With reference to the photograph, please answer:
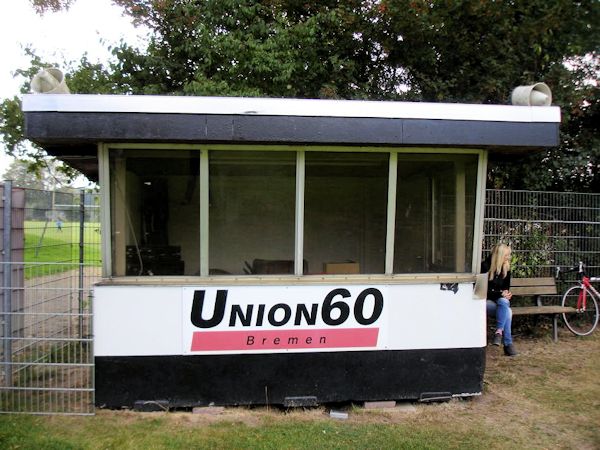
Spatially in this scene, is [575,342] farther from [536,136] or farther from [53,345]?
[53,345]

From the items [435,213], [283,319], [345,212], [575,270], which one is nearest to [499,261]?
[435,213]

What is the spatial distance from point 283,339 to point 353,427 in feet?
3.12

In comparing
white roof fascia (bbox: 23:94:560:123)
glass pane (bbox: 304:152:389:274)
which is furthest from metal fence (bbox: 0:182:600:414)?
glass pane (bbox: 304:152:389:274)

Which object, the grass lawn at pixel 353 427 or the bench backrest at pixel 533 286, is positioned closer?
the grass lawn at pixel 353 427

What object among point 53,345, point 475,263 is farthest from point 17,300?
point 475,263

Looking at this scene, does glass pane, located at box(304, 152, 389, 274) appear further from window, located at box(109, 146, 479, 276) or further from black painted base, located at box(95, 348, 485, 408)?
black painted base, located at box(95, 348, 485, 408)

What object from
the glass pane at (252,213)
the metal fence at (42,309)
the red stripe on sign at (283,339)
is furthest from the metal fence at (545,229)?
the metal fence at (42,309)

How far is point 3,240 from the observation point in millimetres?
4566

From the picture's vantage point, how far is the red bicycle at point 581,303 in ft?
23.5

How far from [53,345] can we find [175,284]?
139 centimetres

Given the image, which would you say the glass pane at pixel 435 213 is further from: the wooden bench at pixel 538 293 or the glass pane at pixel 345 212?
the wooden bench at pixel 538 293

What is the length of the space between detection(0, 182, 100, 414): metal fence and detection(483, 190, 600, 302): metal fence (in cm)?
544

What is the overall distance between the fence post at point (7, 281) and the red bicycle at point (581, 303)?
7091mm

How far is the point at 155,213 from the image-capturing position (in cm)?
436
